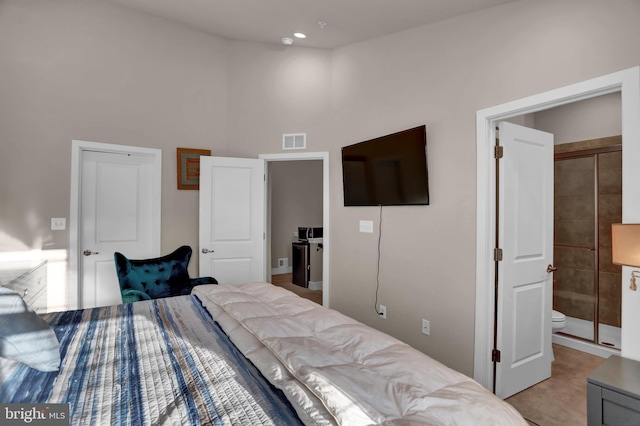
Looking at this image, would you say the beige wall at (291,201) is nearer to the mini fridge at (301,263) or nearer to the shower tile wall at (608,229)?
the mini fridge at (301,263)

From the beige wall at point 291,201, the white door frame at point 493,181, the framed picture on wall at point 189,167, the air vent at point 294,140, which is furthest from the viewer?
the beige wall at point 291,201

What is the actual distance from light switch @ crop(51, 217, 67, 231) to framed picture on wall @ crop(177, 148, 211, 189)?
3.51ft

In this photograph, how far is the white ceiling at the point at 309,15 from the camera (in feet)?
9.12

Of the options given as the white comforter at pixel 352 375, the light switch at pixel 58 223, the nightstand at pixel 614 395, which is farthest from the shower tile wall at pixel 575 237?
the light switch at pixel 58 223

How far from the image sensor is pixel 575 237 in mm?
3662

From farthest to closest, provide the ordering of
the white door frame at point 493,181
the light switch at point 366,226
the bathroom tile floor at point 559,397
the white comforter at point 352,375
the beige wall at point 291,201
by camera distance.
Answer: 1. the beige wall at point 291,201
2. the light switch at point 366,226
3. the bathroom tile floor at point 559,397
4. the white door frame at point 493,181
5. the white comforter at point 352,375

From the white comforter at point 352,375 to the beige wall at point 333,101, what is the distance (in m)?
1.45

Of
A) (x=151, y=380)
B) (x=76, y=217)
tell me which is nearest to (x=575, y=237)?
(x=151, y=380)

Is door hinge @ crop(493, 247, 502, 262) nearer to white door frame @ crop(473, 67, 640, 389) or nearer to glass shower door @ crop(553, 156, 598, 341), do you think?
white door frame @ crop(473, 67, 640, 389)

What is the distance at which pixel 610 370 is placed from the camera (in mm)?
1566

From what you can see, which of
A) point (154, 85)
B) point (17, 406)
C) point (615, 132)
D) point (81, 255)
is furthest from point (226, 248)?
point (615, 132)

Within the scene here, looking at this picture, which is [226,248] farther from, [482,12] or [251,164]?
[482,12]

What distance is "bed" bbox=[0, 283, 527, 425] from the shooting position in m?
0.96

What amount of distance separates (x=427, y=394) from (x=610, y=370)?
1134mm
